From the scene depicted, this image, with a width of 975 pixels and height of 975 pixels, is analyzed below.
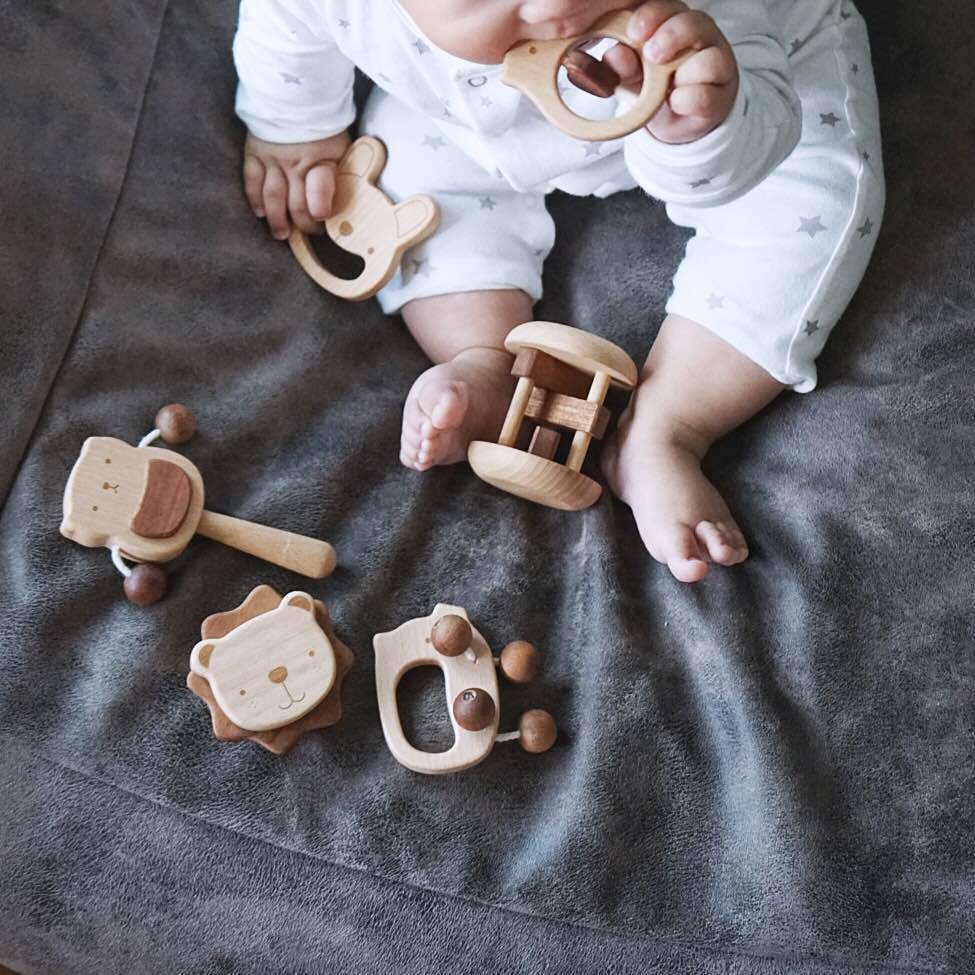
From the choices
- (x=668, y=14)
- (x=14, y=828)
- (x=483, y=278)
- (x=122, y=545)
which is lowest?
(x=14, y=828)

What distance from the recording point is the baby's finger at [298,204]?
2.91ft

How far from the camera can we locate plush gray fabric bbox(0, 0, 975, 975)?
647 millimetres

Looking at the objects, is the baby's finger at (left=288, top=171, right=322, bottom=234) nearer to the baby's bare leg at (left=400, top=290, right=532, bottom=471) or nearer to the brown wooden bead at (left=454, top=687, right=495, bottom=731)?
the baby's bare leg at (left=400, top=290, right=532, bottom=471)

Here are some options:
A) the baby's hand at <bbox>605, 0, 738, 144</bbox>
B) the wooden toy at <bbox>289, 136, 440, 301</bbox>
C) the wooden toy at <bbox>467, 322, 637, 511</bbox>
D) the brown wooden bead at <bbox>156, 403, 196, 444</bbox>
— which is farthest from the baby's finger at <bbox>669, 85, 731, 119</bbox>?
the brown wooden bead at <bbox>156, 403, 196, 444</bbox>

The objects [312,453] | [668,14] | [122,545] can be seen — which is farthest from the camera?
[312,453]

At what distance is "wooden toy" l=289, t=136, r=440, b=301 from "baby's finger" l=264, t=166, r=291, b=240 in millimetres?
12

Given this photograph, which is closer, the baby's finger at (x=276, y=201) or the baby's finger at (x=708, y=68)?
the baby's finger at (x=708, y=68)

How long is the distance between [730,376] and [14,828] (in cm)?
Result: 56

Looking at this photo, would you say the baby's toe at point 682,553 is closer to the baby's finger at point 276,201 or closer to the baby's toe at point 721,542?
the baby's toe at point 721,542

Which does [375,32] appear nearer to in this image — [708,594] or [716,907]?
[708,594]

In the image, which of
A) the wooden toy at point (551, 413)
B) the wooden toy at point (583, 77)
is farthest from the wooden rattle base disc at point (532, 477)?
the wooden toy at point (583, 77)

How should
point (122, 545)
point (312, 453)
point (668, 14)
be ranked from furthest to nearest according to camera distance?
point (312, 453)
point (122, 545)
point (668, 14)

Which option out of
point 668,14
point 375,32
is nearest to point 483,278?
point 375,32

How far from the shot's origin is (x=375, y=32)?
81 cm
